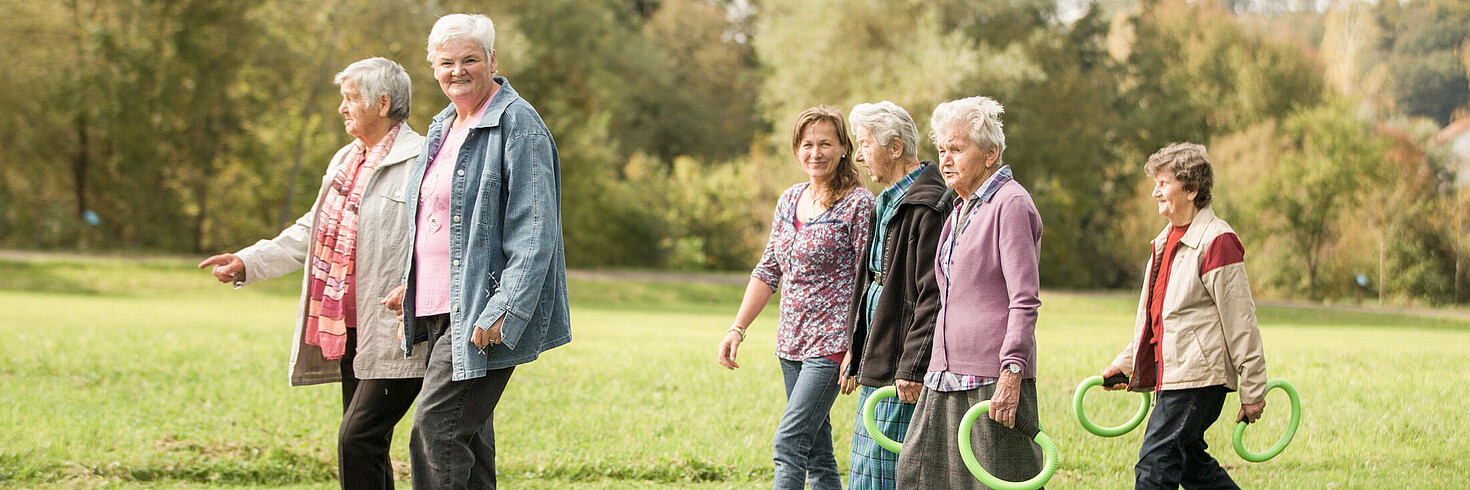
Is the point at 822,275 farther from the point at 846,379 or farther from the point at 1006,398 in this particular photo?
the point at 1006,398

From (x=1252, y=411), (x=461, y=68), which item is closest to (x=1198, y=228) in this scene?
(x=1252, y=411)

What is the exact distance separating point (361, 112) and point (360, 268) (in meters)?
0.62

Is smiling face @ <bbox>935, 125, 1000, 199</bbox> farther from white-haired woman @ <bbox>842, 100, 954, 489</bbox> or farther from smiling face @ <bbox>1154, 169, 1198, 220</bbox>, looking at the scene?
smiling face @ <bbox>1154, 169, 1198, 220</bbox>

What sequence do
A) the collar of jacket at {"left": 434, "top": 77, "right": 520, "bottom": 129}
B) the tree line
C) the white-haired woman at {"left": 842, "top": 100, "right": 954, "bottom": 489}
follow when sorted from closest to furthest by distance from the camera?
the collar of jacket at {"left": 434, "top": 77, "right": 520, "bottom": 129} < the white-haired woman at {"left": 842, "top": 100, "right": 954, "bottom": 489} < the tree line

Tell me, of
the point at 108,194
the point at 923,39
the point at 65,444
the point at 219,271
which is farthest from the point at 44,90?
the point at 219,271

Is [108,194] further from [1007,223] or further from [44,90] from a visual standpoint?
[1007,223]

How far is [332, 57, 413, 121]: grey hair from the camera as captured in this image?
4.47 meters

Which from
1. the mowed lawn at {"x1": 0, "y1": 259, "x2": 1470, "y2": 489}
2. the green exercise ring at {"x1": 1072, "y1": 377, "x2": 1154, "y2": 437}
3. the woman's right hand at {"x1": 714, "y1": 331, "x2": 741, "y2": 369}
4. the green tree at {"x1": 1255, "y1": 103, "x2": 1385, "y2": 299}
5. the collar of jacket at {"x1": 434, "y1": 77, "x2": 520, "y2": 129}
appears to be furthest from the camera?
the green tree at {"x1": 1255, "y1": 103, "x2": 1385, "y2": 299}

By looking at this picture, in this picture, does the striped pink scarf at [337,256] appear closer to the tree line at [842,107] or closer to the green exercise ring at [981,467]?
the green exercise ring at [981,467]

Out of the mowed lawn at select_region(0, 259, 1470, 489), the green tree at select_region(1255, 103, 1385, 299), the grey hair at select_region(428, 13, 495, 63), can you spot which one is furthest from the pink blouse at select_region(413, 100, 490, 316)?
the green tree at select_region(1255, 103, 1385, 299)

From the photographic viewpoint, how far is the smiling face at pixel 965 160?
3.88 m

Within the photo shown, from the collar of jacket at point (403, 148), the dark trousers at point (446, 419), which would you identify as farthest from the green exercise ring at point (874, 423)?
the collar of jacket at point (403, 148)

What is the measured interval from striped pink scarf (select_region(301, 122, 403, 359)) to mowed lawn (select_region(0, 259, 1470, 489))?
2144mm

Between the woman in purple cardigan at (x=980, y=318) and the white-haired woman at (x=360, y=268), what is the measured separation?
1.89 metres
